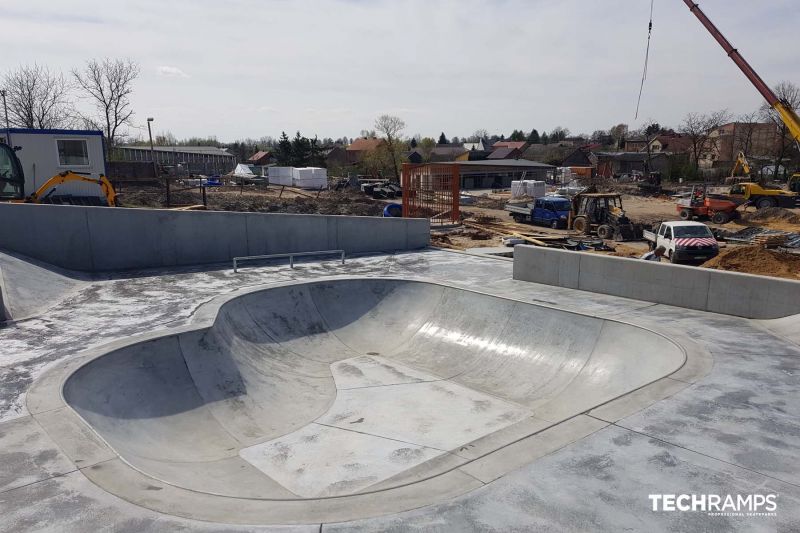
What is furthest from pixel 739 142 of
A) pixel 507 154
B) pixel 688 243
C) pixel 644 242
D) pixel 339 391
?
pixel 339 391

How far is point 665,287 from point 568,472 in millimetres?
7940

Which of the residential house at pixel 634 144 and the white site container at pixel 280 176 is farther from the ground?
the residential house at pixel 634 144

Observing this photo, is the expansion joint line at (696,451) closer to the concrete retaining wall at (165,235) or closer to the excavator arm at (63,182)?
the concrete retaining wall at (165,235)

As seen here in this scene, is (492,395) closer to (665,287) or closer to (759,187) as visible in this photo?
(665,287)

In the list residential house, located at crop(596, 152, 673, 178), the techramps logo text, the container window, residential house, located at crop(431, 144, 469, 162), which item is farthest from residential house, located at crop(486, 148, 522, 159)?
the techramps logo text

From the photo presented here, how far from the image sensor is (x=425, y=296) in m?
13.5

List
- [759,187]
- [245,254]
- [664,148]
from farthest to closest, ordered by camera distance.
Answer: [664,148], [759,187], [245,254]

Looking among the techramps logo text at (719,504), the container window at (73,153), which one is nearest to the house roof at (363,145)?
the container window at (73,153)

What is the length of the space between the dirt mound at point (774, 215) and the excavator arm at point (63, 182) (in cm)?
3464

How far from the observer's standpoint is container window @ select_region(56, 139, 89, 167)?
22.1 metres

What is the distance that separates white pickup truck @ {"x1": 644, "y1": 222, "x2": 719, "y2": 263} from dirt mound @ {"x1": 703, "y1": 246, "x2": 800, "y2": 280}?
77.5 inches

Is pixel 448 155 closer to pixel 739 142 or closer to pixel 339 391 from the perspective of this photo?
pixel 739 142

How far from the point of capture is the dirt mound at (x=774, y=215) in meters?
32.5

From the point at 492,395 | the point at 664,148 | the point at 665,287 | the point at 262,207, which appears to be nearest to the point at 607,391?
the point at 492,395
